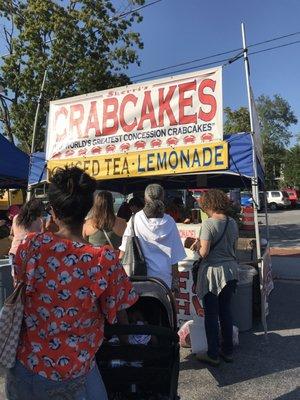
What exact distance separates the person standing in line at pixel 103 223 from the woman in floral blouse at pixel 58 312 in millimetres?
2725

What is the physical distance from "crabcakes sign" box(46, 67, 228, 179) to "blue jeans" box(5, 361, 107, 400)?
3966mm

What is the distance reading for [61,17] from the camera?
16.0 metres

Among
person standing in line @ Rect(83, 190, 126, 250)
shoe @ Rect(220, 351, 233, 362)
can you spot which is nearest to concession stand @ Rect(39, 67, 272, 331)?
shoe @ Rect(220, 351, 233, 362)

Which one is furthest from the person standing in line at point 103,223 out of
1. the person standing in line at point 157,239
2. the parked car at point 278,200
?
the parked car at point 278,200

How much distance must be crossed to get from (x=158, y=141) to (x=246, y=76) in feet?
4.67

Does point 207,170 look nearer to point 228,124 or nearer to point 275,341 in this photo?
point 275,341

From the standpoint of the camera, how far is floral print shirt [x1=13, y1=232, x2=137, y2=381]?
201 cm

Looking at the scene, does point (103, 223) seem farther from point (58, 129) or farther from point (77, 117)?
point (58, 129)

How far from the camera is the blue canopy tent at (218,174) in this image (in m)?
5.64

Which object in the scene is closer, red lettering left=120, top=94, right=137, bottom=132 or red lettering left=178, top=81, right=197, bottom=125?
red lettering left=178, top=81, right=197, bottom=125

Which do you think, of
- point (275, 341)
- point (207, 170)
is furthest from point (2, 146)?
point (275, 341)

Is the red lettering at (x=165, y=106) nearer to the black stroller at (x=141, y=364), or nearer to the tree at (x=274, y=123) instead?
the black stroller at (x=141, y=364)

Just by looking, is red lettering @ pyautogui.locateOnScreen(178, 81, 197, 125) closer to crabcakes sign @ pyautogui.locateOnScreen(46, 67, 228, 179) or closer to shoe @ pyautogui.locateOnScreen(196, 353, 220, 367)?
crabcakes sign @ pyautogui.locateOnScreen(46, 67, 228, 179)

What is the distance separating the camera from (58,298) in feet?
6.63
